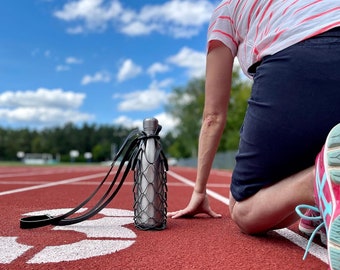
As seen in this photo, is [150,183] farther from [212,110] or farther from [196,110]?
[196,110]

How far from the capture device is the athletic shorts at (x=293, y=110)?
6.32ft

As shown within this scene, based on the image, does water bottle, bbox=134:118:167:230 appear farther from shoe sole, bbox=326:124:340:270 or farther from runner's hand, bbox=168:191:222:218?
shoe sole, bbox=326:124:340:270

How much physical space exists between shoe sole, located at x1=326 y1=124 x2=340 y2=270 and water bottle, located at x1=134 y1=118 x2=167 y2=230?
3.68 ft

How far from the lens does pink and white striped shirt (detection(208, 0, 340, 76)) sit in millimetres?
2045

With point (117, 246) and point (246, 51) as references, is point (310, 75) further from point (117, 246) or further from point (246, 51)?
point (117, 246)

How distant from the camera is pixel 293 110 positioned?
6.48 ft

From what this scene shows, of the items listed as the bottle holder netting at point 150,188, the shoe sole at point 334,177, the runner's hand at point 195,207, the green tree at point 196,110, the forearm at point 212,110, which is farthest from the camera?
the green tree at point 196,110

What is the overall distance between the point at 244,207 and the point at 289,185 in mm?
323

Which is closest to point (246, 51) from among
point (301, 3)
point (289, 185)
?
point (301, 3)

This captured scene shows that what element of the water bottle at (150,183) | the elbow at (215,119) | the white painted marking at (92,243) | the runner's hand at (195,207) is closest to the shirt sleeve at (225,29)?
the elbow at (215,119)

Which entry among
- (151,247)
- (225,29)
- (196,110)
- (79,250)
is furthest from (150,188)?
(196,110)

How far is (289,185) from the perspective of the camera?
77.3 inches

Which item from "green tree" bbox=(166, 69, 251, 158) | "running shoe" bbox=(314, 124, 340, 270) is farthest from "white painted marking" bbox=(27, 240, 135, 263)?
"green tree" bbox=(166, 69, 251, 158)

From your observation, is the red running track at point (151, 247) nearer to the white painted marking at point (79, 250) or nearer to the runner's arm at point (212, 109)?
the white painted marking at point (79, 250)
